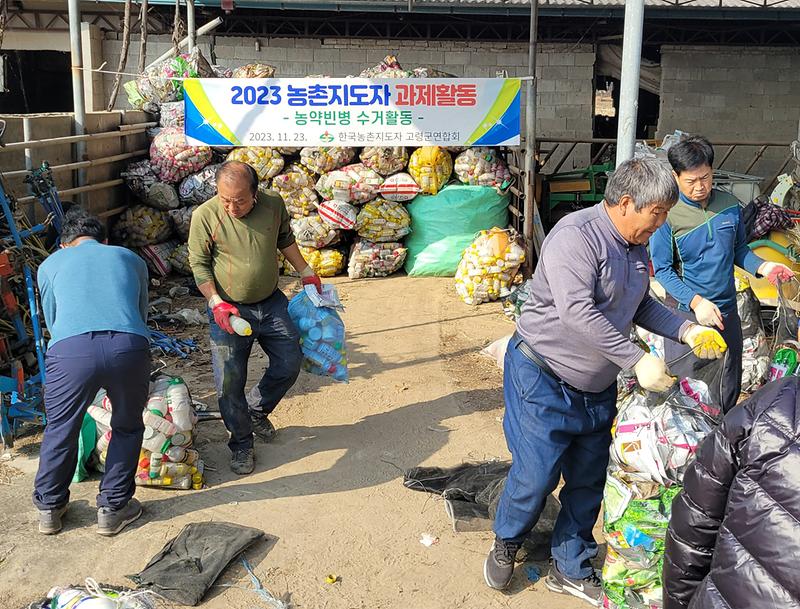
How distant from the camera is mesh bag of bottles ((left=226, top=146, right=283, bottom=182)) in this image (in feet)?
28.9

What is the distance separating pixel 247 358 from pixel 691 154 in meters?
2.63

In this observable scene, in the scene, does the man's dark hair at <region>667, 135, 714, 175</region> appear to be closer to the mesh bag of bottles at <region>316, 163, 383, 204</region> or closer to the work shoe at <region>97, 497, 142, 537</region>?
the work shoe at <region>97, 497, 142, 537</region>

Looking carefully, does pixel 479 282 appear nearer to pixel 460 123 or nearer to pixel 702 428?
pixel 460 123

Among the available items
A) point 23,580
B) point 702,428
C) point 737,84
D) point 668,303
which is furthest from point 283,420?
point 737,84

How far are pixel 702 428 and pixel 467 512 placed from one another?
137cm

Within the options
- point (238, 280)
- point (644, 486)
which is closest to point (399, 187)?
point (238, 280)

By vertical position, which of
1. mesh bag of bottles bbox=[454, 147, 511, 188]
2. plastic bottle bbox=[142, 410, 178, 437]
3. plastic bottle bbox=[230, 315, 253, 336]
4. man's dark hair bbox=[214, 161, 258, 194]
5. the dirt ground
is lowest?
the dirt ground

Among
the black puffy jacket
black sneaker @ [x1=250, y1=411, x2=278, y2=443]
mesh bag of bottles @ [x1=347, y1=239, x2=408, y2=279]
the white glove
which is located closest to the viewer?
the black puffy jacket

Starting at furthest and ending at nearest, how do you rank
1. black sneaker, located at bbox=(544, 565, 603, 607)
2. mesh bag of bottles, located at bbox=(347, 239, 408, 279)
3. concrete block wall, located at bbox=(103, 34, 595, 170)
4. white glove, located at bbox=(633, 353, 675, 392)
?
concrete block wall, located at bbox=(103, 34, 595, 170) → mesh bag of bottles, located at bbox=(347, 239, 408, 279) → black sneaker, located at bbox=(544, 565, 603, 607) → white glove, located at bbox=(633, 353, 675, 392)

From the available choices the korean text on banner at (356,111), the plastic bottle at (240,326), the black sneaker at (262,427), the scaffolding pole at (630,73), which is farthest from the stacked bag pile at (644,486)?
the korean text on banner at (356,111)

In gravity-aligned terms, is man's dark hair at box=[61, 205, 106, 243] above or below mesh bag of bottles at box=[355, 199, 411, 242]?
above

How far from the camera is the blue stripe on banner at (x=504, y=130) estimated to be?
863 cm

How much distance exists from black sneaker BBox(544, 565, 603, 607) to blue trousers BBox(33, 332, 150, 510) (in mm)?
2051

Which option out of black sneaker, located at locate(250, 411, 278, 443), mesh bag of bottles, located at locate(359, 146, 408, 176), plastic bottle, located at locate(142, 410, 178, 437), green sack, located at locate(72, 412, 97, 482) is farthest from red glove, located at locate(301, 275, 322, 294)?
mesh bag of bottles, located at locate(359, 146, 408, 176)
